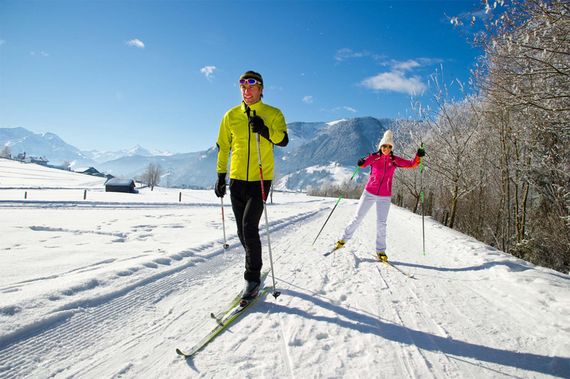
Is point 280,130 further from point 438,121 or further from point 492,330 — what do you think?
point 438,121

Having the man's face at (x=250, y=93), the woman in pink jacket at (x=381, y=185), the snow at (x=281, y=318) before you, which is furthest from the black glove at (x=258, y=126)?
the woman in pink jacket at (x=381, y=185)

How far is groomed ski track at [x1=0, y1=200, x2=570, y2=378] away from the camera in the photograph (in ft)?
6.97

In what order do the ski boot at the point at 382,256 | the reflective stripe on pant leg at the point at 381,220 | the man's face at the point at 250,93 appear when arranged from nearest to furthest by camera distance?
1. the man's face at the point at 250,93
2. the ski boot at the point at 382,256
3. the reflective stripe on pant leg at the point at 381,220

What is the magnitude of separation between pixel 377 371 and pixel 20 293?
11.5 feet

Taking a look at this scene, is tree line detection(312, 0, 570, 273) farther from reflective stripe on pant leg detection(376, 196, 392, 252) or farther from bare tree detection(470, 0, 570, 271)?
reflective stripe on pant leg detection(376, 196, 392, 252)

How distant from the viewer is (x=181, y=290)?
3609 mm

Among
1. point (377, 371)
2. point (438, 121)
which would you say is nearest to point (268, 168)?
point (377, 371)

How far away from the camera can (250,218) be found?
3340mm

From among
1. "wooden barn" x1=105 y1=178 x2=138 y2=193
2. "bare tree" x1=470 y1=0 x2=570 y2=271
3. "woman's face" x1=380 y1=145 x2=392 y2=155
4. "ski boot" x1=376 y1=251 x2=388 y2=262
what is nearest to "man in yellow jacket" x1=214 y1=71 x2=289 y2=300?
"ski boot" x1=376 y1=251 x2=388 y2=262

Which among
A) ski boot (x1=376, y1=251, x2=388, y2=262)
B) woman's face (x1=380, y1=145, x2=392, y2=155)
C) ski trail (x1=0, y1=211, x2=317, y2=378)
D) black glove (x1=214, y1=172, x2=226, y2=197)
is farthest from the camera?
woman's face (x1=380, y1=145, x2=392, y2=155)

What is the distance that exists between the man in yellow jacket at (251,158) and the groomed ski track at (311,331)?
0.63 m

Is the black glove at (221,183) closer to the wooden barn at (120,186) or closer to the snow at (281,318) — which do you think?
the snow at (281,318)

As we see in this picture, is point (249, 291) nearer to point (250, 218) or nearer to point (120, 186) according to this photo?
point (250, 218)

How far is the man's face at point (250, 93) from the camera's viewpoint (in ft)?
11.4
